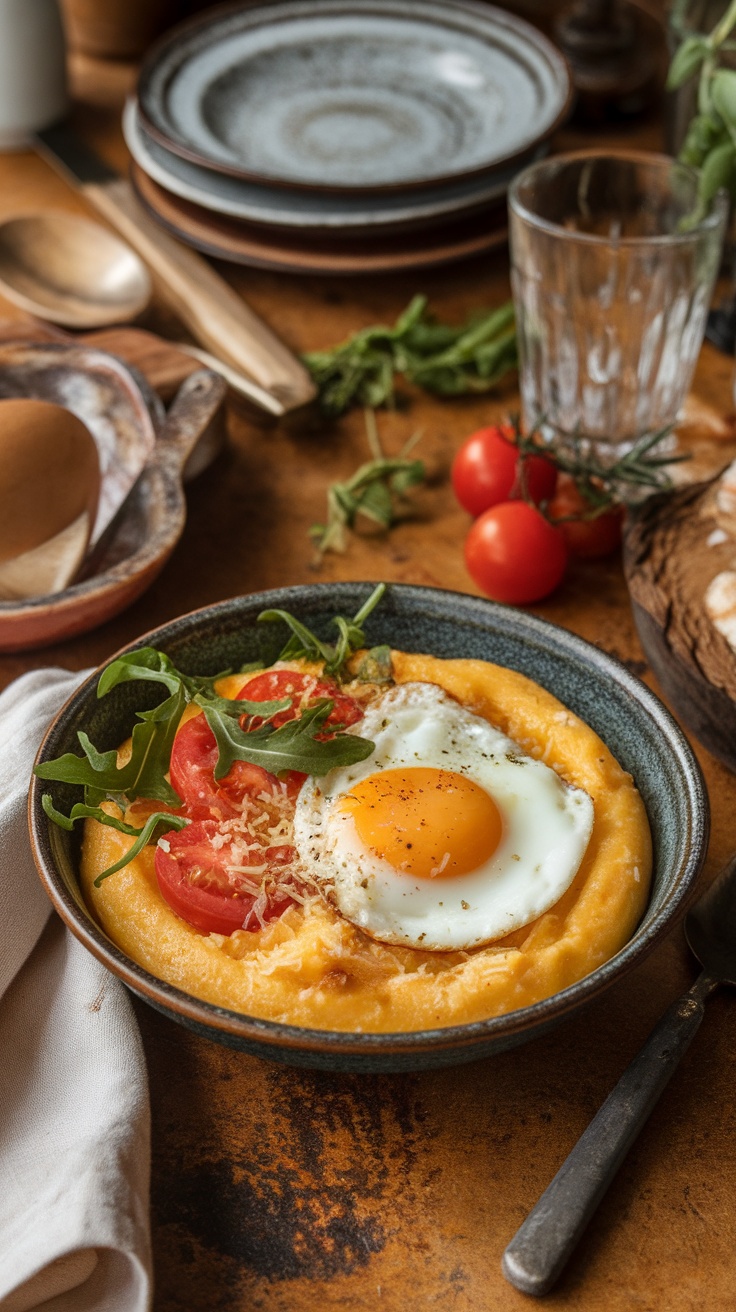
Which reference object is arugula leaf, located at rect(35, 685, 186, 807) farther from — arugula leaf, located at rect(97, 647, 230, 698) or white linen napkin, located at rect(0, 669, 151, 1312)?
white linen napkin, located at rect(0, 669, 151, 1312)

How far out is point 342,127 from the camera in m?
3.98

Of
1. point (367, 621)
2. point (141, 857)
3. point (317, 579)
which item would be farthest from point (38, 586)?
point (141, 857)

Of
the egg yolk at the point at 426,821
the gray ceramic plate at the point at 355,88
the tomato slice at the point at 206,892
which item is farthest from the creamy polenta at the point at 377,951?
the gray ceramic plate at the point at 355,88

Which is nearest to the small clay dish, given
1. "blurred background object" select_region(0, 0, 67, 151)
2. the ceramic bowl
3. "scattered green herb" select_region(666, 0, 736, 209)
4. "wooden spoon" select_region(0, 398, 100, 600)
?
"wooden spoon" select_region(0, 398, 100, 600)

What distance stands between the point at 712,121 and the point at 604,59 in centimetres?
160

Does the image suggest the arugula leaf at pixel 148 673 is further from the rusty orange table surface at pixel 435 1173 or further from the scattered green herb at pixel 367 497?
the scattered green herb at pixel 367 497

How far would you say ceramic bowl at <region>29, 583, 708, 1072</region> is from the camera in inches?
59.2

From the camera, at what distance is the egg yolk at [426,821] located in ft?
5.94

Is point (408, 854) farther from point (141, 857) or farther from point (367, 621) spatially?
point (367, 621)

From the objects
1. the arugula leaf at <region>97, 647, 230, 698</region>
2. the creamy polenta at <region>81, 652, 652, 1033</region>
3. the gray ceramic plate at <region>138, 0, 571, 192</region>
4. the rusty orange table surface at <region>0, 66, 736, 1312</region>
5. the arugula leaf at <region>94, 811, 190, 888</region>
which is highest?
Answer: the gray ceramic plate at <region>138, 0, 571, 192</region>

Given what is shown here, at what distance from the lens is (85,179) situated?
382 centimetres

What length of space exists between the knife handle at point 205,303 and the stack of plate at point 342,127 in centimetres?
8

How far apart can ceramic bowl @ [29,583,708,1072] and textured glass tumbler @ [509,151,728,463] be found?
839 millimetres

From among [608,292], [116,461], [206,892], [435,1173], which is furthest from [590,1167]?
[608,292]
